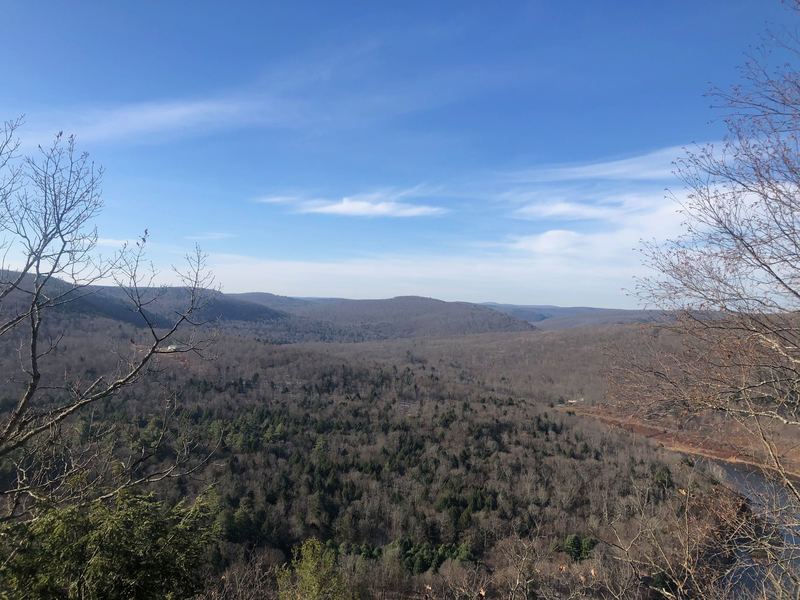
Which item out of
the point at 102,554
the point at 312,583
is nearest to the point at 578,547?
the point at 312,583

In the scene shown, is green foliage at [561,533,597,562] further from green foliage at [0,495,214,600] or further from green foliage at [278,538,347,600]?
green foliage at [0,495,214,600]

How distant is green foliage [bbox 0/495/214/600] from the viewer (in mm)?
4590

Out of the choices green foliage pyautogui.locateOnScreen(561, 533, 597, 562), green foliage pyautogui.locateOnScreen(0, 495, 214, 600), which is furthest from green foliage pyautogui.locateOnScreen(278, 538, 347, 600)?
green foliage pyautogui.locateOnScreen(561, 533, 597, 562)

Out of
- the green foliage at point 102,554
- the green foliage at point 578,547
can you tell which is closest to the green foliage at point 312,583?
the green foliage at point 102,554

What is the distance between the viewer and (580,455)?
46938mm

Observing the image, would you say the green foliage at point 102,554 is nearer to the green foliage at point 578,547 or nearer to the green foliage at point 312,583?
the green foliage at point 312,583

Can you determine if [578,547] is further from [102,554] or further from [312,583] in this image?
[102,554]

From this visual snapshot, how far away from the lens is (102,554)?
488 centimetres

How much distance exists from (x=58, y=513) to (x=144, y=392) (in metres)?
44.2

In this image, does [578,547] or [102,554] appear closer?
[102,554]

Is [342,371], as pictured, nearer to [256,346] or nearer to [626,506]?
[256,346]

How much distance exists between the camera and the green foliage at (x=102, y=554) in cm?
459

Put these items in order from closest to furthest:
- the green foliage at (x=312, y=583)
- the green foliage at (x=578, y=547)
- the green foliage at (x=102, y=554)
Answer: the green foliage at (x=102, y=554), the green foliage at (x=312, y=583), the green foliage at (x=578, y=547)

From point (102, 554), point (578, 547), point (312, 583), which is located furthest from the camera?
point (578, 547)
